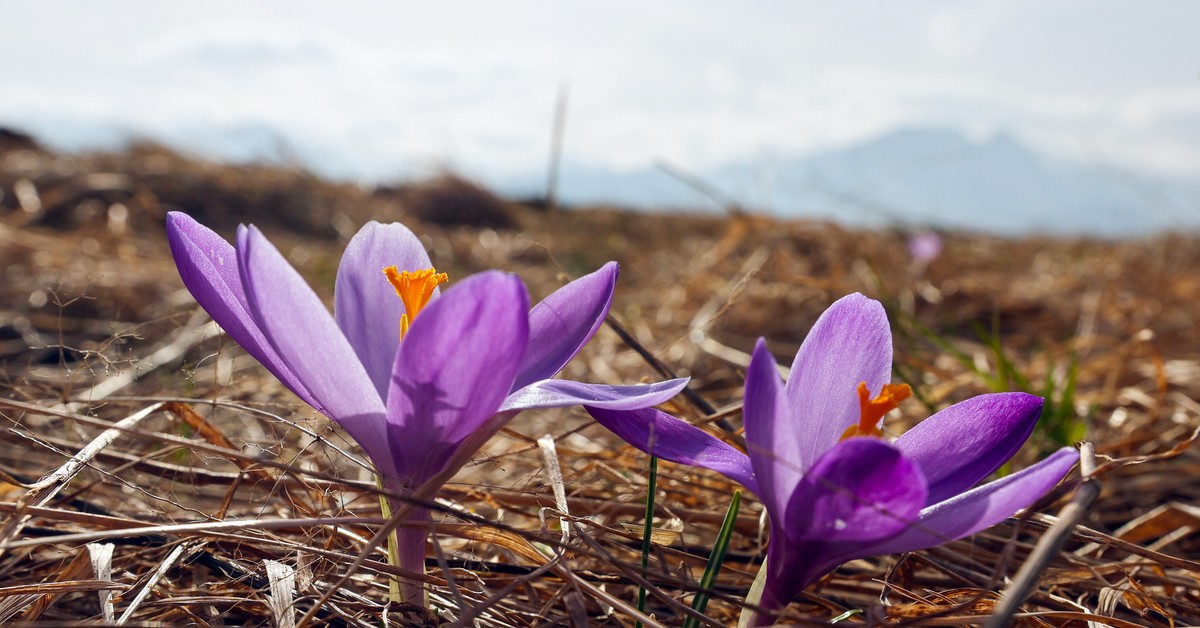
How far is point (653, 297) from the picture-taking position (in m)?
4.23

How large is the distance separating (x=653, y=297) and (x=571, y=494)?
2.98 meters

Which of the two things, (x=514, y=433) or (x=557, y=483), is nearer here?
(x=557, y=483)

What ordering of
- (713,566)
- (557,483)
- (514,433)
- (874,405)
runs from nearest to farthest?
(874,405)
(713,566)
(557,483)
(514,433)

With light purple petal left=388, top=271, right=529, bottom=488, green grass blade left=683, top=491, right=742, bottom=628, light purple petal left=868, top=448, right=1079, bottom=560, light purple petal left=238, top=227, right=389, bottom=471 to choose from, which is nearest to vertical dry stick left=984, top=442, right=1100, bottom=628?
light purple petal left=868, top=448, right=1079, bottom=560

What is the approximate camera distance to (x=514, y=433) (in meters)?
1.13

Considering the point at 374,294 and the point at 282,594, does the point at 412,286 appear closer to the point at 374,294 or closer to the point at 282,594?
the point at 374,294

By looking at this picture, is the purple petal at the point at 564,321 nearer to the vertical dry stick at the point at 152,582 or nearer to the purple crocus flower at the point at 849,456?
the purple crocus flower at the point at 849,456

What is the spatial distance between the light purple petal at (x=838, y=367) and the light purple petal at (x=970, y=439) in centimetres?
6

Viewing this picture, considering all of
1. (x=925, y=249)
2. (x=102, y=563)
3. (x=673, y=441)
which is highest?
(x=673, y=441)

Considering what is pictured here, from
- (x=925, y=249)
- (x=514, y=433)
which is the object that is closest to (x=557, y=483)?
(x=514, y=433)

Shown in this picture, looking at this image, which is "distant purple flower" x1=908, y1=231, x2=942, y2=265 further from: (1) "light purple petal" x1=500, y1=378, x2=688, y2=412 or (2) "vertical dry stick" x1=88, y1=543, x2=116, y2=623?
(2) "vertical dry stick" x1=88, y1=543, x2=116, y2=623

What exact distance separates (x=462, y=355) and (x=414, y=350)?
34mm

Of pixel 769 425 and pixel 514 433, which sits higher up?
pixel 769 425

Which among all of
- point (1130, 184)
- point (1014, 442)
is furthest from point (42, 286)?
point (1130, 184)
